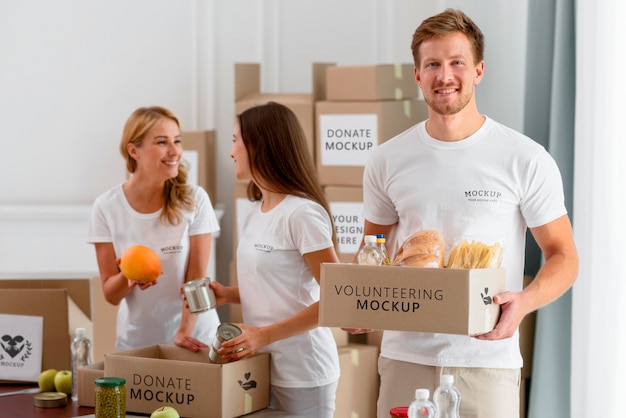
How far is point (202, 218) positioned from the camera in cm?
294

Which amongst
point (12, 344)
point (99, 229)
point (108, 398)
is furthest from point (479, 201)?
point (12, 344)

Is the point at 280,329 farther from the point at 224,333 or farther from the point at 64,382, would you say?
the point at 64,382

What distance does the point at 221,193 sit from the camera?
15.0ft

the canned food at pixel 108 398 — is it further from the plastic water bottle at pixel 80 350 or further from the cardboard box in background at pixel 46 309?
the cardboard box in background at pixel 46 309

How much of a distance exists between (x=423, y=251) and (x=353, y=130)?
1.98 m

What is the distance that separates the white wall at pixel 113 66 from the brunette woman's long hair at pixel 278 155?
208cm

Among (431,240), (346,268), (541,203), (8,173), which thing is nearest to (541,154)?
(541,203)

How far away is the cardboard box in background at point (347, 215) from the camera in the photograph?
391cm

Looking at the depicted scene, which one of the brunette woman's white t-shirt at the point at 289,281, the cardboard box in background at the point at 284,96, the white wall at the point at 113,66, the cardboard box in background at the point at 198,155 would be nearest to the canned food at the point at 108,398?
the brunette woman's white t-shirt at the point at 289,281

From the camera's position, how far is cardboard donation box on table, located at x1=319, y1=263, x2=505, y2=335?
73.4 inches

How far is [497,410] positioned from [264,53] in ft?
9.10

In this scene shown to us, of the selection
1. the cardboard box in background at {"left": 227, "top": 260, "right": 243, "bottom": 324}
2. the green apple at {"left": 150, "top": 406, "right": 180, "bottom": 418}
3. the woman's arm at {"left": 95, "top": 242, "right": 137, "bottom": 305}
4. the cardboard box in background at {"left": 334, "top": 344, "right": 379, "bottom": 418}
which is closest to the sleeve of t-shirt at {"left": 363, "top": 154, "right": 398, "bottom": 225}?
the green apple at {"left": 150, "top": 406, "right": 180, "bottom": 418}

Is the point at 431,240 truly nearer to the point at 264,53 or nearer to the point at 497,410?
the point at 497,410

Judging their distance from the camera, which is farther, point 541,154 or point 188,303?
point 188,303
